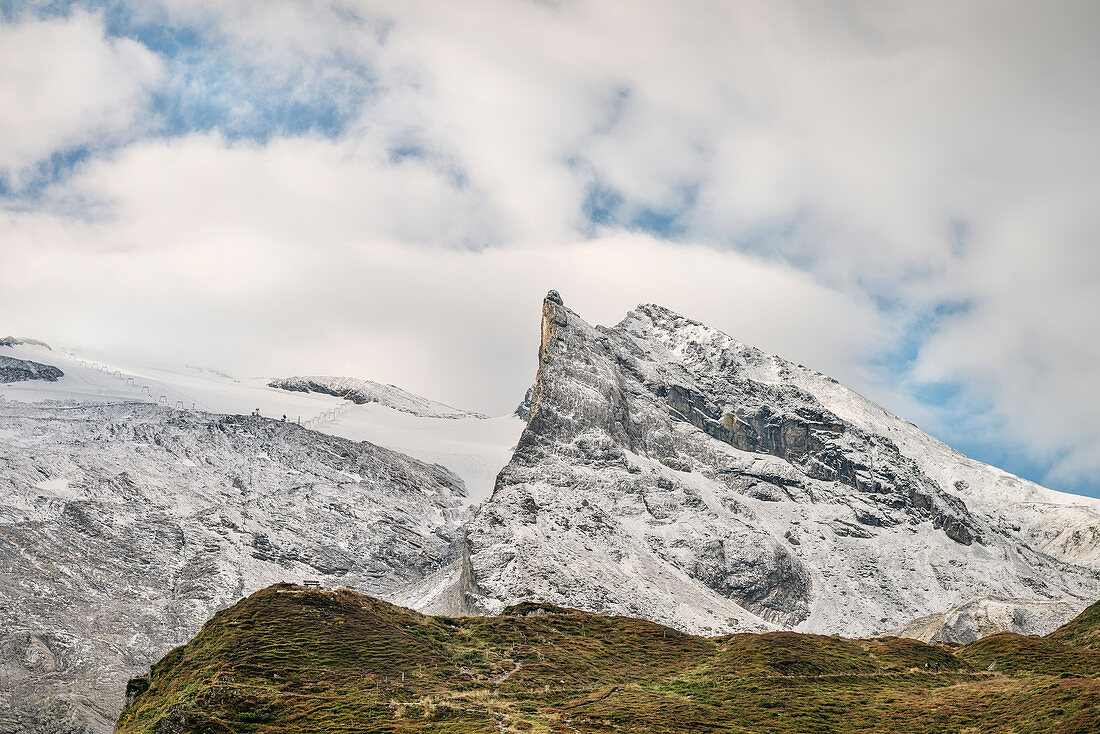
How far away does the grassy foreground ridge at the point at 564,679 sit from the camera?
64625 millimetres

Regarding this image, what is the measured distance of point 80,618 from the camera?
182875 mm

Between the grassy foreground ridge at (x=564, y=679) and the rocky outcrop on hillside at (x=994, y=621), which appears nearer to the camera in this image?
the grassy foreground ridge at (x=564, y=679)

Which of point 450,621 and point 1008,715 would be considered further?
point 450,621

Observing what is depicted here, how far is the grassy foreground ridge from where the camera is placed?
64625mm

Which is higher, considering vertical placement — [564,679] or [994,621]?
[994,621]

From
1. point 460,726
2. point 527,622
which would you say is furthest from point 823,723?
point 527,622

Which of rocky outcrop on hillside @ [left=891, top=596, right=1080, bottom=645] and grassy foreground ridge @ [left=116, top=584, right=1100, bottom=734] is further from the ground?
rocky outcrop on hillside @ [left=891, top=596, right=1080, bottom=645]

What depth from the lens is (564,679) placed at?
85188 millimetres

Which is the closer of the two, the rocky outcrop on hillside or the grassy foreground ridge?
the grassy foreground ridge

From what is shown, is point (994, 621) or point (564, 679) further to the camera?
point (994, 621)

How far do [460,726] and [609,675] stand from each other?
92.2 feet

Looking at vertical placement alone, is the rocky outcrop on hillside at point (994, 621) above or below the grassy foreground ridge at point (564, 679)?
above

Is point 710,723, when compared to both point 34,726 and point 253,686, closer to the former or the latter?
point 253,686

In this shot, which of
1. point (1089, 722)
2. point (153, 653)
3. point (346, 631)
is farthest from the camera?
point (153, 653)
